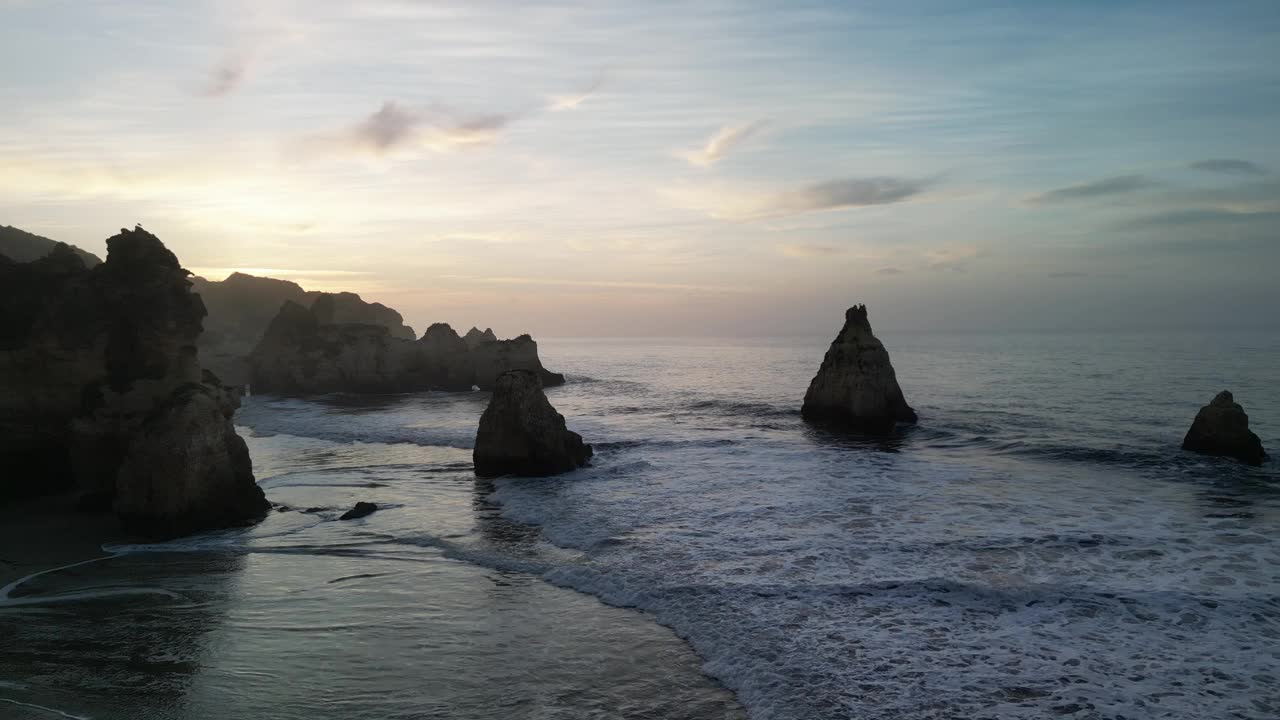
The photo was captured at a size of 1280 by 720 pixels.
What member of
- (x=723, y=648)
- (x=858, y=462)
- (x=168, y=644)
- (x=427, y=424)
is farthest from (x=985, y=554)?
(x=427, y=424)

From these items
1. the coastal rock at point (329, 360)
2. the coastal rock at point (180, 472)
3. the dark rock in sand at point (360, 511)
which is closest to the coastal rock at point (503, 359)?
the coastal rock at point (329, 360)

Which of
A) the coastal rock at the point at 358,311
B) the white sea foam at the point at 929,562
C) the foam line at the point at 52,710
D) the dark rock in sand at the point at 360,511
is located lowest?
the white sea foam at the point at 929,562

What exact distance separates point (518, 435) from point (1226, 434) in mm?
24333

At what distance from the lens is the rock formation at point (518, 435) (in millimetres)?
23656

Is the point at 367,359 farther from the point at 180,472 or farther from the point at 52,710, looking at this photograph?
the point at 52,710

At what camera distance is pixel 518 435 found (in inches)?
938

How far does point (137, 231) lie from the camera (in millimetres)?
19203

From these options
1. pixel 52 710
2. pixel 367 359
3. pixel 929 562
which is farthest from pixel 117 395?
pixel 367 359

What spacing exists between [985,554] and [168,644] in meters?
13.7

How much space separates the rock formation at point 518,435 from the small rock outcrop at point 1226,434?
74.6ft

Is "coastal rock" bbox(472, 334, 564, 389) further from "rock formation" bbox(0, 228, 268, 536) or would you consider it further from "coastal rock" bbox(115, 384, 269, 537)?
"coastal rock" bbox(115, 384, 269, 537)

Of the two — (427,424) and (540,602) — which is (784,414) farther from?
(540,602)

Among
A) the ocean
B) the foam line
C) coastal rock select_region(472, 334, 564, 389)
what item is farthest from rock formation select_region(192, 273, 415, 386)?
the foam line

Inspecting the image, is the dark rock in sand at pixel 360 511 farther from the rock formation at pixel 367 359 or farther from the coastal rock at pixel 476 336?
the coastal rock at pixel 476 336
